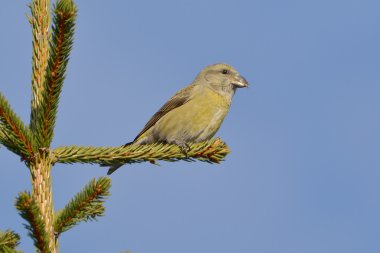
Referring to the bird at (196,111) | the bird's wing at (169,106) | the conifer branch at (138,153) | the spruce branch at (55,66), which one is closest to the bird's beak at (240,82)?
the bird at (196,111)

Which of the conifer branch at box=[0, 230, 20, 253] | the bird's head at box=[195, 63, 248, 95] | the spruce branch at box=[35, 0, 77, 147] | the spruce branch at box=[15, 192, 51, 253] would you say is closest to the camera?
the spruce branch at box=[15, 192, 51, 253]

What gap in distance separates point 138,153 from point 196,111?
3.29 m

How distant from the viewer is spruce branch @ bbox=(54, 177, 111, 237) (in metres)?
2.72

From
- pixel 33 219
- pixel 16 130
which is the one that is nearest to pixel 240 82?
pixel 16 130

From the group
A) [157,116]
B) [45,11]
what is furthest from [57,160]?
[157,116]

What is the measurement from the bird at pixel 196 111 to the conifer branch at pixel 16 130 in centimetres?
353

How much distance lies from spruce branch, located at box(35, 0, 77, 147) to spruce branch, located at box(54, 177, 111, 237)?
49 cm

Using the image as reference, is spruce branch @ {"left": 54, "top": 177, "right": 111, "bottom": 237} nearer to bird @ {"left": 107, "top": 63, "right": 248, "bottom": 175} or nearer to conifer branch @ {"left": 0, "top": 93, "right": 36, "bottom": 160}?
conifer branch @ {"left": 0, "top": 93, "right": 36, "bottom": 160}

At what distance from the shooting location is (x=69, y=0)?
261 cm

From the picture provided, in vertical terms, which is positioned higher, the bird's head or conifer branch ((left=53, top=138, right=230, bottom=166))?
the bird's head

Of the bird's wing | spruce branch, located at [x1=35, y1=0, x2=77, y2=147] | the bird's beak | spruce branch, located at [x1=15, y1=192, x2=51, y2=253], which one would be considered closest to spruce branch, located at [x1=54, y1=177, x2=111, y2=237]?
spruce branch, located at [x1=15, y1=192, x2=51, y2=253]

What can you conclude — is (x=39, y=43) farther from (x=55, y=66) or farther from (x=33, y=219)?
(x=33, y=219)

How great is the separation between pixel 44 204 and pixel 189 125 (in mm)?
4259

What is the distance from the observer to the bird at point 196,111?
7008 millimetres
